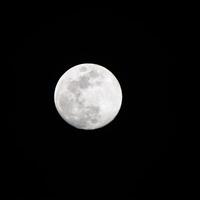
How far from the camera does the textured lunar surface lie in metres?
7.38

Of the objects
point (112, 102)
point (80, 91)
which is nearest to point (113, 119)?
point (112, 102)

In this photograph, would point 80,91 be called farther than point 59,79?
No

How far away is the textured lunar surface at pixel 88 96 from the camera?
24.2ft

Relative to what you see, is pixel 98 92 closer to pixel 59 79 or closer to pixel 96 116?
pixel 96 116

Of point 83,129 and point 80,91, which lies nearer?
point 80,91

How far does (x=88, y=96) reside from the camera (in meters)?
7.34

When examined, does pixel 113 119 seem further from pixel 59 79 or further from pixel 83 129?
pixel 59 79

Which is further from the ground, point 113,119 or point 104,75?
point 104,75

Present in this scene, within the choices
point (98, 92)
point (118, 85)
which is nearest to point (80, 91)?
point (98, 92)

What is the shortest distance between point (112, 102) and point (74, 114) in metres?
0.73

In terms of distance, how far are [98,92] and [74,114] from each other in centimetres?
60

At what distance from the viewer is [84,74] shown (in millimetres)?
7543

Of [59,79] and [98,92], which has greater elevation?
[59,79]

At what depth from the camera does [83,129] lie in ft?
25.8
